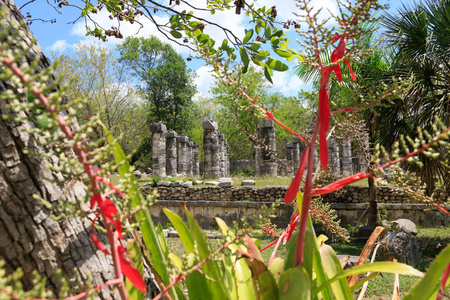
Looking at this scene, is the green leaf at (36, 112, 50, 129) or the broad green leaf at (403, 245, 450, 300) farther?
the broad green leaf at (403, 245, 450, 300)

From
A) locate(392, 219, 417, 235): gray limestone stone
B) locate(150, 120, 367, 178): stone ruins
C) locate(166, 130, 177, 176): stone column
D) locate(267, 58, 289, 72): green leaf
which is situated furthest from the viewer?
→ locate(166, 130, 177, 176): stone column

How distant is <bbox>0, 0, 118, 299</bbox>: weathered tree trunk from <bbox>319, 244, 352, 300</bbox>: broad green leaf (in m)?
0.62

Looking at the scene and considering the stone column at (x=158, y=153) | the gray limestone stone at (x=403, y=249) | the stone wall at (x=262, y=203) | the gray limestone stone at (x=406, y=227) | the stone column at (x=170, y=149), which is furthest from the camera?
the stone column at (x=170, y=149)

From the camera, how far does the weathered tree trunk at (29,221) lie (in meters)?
0.72

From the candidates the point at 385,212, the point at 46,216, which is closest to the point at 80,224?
the point at 46,216

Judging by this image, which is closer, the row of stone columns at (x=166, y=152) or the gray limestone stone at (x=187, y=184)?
the gray limestone stone at (x=187, y=184)

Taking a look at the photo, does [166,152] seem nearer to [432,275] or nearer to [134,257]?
[134,257]

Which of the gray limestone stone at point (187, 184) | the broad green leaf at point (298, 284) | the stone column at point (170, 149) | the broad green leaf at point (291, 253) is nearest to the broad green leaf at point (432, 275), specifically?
the broad green leaf at point (298, 284)

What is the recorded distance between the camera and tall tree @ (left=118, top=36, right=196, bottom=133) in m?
29.3

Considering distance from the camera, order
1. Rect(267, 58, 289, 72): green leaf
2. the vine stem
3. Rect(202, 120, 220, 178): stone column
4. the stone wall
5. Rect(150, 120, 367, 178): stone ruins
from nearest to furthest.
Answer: the vine stem < Rect(267, 58, 289, 72): green leaf < the stone wall < Rect(150, 120, 367, 178): stone ruins < Rect(202, 120, 220, 178): stone column

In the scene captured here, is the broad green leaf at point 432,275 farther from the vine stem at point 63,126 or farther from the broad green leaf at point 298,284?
the vine stem at point 63,126

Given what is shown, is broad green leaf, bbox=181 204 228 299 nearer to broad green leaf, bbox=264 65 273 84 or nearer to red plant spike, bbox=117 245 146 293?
red plant spike, bbox=117 245 146 293

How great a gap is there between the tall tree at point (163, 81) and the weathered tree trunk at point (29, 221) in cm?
2855

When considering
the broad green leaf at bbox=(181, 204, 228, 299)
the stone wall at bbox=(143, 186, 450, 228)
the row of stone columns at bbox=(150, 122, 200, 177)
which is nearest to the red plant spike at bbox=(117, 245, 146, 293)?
the broad green leaf at bbox=(181, 204, 228, 299)
